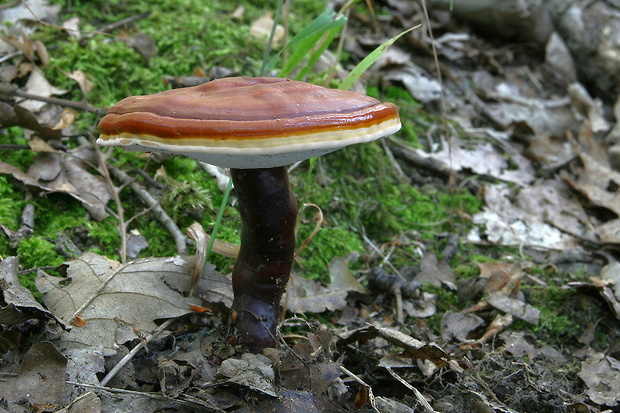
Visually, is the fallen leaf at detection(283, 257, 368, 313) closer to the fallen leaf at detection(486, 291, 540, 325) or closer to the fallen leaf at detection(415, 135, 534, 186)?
the fallen leaf at detection(486, 291, 540, 325)

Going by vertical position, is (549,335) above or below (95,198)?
below

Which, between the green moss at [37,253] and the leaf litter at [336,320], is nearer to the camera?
the leaf litter at [336,320]

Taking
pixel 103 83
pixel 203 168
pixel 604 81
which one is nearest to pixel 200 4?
pixel 103 83

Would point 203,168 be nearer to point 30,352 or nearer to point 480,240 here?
point 30,352

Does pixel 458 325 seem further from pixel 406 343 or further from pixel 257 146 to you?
pixel 257 146

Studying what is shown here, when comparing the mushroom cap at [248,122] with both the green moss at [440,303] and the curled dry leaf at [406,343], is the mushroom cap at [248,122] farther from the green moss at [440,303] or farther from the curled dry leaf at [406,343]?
the green moss at [440,303]

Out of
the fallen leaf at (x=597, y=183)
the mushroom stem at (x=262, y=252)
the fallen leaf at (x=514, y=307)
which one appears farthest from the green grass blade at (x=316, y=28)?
the fallen leaf at (x=597, y=183)

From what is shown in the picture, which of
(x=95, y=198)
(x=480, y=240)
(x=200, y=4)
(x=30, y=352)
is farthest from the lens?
(x=200, y=4)
